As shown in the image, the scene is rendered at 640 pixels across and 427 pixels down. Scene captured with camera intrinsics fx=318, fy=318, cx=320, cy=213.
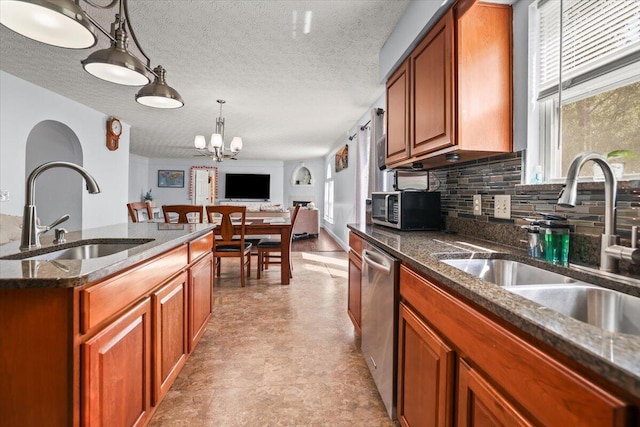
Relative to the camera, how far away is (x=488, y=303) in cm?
73

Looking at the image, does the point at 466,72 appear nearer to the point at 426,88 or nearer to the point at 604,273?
the point at 426,88

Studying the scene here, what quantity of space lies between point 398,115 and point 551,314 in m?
1.80

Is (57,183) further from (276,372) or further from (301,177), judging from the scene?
(301,177)

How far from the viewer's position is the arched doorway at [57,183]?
4539 mm

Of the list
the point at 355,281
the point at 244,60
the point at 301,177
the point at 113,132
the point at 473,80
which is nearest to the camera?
the point at 473,80

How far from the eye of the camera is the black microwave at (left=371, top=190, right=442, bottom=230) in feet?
6.82

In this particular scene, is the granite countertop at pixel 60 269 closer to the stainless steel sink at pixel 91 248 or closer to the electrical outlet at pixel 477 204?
the stainless steel sink at pixel 91 248

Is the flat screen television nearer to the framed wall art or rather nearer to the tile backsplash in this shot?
the framed wall art

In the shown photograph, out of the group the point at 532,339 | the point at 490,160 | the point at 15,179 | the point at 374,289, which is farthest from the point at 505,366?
the point at 15,179

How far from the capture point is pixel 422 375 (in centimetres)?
113

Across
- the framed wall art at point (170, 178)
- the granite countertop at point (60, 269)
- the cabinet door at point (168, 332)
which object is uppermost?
the framed wall art at point (170, 178)

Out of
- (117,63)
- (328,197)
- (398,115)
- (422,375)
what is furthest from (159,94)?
(328,197)

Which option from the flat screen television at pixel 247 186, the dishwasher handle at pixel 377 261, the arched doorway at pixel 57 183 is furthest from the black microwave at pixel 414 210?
the flat screen television at pixel 247 186

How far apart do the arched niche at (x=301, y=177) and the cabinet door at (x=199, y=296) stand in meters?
8.49
